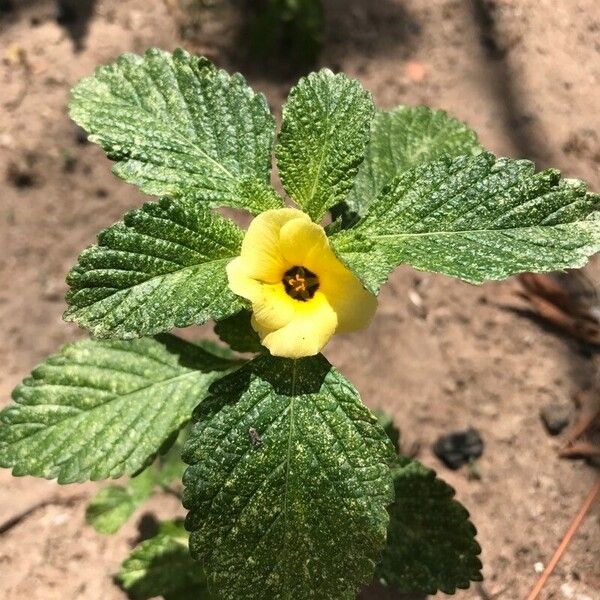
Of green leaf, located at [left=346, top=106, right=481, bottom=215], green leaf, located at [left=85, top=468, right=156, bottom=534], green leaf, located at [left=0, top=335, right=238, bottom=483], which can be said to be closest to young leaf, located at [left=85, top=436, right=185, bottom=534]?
green leaf, located at [left=85, top=468, right=156, bottom=534]

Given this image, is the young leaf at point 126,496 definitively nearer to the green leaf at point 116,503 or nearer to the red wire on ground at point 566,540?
the green leaf at point 116,503

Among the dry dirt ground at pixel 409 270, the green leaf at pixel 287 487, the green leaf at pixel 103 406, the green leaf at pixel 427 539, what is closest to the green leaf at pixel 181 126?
the green leaf at pixel 287 487

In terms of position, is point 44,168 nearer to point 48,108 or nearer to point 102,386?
point 48,108

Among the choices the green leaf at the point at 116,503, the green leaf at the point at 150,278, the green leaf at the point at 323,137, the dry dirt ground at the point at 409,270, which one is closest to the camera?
the green leaf at the point at 150,278

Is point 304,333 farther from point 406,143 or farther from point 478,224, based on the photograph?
point 406,143

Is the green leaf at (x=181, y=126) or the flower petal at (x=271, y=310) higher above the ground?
the green leaf at (x=181, y=126)

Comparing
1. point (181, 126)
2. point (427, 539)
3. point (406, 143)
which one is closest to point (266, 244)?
point (181, 126)
